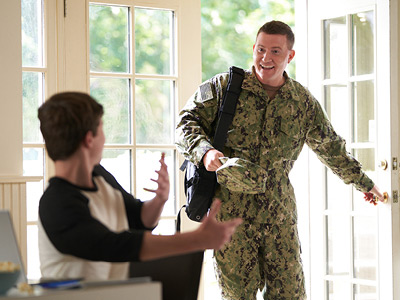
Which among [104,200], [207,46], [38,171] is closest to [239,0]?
[207,46]

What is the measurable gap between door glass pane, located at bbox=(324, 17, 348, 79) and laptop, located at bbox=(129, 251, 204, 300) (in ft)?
7.92

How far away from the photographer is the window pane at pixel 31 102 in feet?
10.6

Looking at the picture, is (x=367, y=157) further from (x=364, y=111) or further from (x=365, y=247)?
(x=365, y=247)

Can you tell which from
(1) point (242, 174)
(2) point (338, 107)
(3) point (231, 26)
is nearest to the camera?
(1) point (242, 174)

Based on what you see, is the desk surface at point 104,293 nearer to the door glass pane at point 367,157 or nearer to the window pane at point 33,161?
the window pane at point 33,161

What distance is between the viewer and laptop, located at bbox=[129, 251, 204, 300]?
1.23m

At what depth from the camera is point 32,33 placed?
10.6 ft

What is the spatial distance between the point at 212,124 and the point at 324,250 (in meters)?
1.32

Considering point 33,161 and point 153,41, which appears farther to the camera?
point 153,41

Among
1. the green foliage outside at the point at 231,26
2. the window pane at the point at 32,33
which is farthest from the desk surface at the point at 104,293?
the green foliage outside at the point at 231,26

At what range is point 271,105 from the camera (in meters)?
2.76

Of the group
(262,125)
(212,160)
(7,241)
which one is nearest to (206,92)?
(262,125)

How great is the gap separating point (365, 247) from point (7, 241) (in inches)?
98.1

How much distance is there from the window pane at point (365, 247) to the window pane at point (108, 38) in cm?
152
